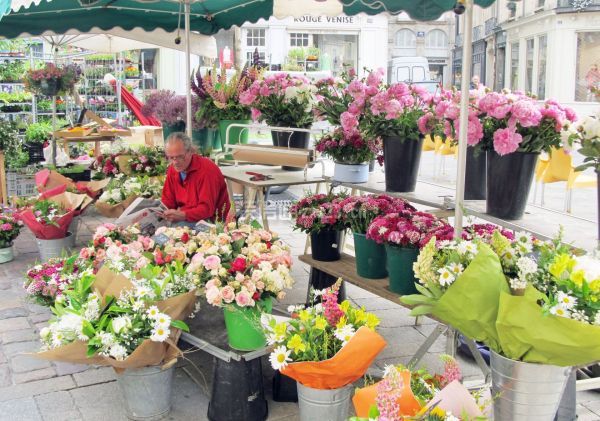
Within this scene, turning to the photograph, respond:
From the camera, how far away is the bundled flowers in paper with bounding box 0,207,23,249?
5.39 m

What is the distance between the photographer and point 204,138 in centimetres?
618

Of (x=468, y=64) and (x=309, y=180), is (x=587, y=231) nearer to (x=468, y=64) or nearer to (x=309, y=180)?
(x=468, y=64)

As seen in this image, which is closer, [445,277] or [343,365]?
[445,277]

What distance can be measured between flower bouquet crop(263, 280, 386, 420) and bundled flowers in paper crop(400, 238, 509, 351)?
43 cm

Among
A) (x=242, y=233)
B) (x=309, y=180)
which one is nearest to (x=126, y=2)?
(x=309, y=180)

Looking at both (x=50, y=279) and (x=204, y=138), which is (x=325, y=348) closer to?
(x=50, y=279)

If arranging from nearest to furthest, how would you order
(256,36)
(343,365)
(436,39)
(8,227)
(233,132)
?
(343,365), (8,227), (233,132), (256,36), (436,39)

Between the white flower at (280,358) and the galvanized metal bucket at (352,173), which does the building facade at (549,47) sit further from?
the white flower at (280,358)

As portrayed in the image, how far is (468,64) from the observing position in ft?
8.96

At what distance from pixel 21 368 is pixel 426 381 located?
2.40 m

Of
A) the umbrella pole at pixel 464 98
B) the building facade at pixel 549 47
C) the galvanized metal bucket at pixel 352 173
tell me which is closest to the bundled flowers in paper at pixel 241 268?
the umbrella pole at pixel 464 98

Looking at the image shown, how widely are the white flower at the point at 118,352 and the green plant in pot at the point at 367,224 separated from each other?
4.02 feet

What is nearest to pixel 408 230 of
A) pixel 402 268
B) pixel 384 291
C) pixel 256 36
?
pixel 402 268

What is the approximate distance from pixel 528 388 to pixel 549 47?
79.1 feet
